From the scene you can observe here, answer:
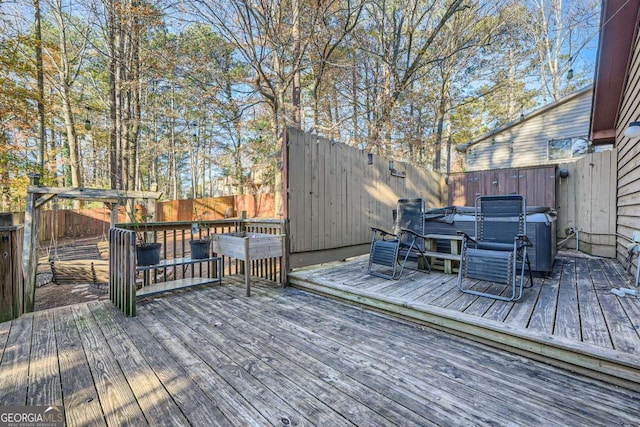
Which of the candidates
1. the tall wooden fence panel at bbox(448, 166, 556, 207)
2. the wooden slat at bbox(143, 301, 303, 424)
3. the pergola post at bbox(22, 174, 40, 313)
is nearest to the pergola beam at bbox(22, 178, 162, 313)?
the pergola post at bbox(22, 174, 40, 313)

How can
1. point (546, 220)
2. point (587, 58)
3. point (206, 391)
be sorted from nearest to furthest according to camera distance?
point (206, 391), point (546, 220), point (587, 58)

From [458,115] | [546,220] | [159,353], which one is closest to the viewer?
[159,353]

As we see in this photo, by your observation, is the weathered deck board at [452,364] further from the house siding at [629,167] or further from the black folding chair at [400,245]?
the house siding at [629,167]

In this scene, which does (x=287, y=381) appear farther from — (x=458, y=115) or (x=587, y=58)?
(x=587, y=58)

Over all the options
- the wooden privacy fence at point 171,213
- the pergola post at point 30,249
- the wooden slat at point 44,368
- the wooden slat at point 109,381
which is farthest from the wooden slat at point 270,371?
the wooden privacy fence at point 171,213

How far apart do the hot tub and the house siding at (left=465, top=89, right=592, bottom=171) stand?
23.2 ft

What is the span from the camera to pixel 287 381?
175cm

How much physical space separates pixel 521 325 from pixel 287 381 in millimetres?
1761

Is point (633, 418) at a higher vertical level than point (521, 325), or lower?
lower

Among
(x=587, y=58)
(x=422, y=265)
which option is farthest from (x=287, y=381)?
(x=587, y=58)

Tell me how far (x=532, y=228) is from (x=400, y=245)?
158 cm

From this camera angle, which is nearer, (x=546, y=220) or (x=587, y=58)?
(x=546, y=220)
